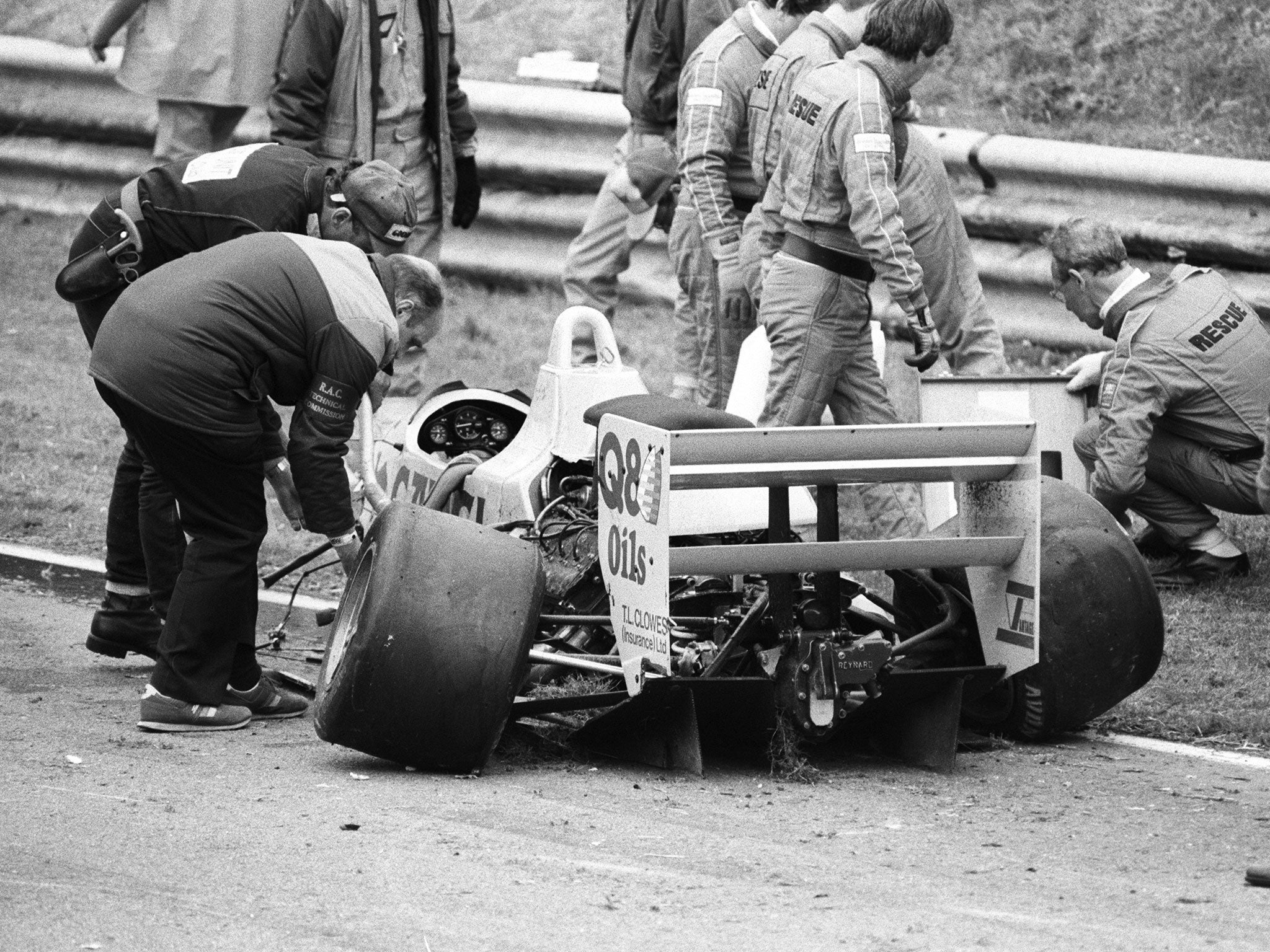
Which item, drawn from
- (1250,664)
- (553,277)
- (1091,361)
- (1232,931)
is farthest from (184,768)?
(553,277)

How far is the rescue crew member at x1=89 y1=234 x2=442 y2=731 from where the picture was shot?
18.6ft

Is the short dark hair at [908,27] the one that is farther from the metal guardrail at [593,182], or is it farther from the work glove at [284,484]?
the work glove at [284,484]

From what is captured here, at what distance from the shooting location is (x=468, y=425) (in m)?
7.16

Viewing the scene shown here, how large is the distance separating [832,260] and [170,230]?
7.36 feet

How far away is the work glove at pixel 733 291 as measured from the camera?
26.2ft

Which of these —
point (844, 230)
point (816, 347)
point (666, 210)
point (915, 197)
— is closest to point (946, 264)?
point (915, 197)

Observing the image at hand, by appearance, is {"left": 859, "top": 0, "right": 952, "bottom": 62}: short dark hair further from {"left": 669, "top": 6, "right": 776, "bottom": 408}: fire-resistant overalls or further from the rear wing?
the rear wing

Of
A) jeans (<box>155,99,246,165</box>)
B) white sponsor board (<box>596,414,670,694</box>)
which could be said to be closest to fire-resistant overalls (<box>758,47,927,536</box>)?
white sponsor board (<box>596,414,670,694</box>)

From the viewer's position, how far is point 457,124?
32.1 ft

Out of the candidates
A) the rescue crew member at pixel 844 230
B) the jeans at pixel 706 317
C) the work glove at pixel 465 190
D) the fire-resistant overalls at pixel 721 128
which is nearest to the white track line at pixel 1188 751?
the rescue crew member at pixel 844 230

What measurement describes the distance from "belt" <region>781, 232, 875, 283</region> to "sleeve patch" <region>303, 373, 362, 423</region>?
84.7 inches

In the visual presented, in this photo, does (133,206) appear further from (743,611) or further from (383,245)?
(743,611)

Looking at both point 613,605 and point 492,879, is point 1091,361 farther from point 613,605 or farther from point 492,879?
point 492,879

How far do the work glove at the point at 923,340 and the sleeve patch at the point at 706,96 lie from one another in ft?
4.62
